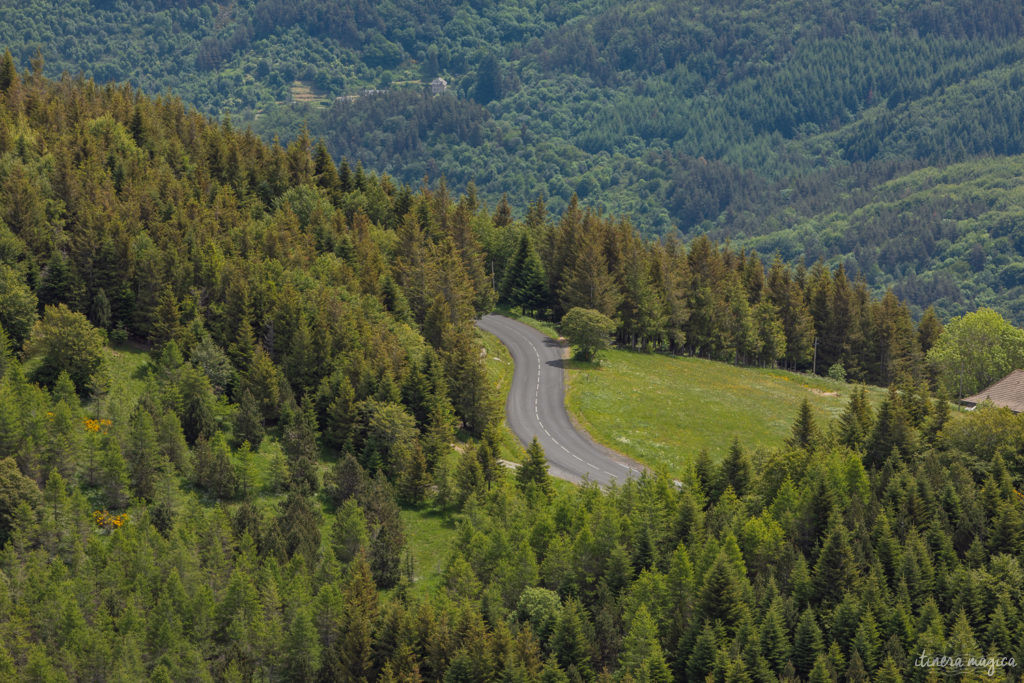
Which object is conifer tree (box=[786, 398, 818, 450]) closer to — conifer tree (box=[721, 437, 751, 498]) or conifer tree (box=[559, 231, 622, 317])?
conifer tree (box=[721, 437, 751, 498])

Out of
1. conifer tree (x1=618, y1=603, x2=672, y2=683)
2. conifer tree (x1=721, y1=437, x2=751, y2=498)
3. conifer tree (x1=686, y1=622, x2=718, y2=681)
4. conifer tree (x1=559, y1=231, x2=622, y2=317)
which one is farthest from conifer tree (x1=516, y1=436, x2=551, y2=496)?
conifer tree (x1=559, y1=231, x2=622, y2=317)

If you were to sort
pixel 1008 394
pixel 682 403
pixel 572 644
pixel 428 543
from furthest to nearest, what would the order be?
pixel 1008 394 < pixel 682 403 < pixel 428 543 < pixel 572 644

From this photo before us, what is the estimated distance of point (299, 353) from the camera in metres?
99.2

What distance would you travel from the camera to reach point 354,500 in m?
79.4

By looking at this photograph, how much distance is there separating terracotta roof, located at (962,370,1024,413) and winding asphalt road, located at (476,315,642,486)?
43.2 meters

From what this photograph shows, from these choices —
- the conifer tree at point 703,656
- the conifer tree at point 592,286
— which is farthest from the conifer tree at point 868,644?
the conifer tree at point 592,286

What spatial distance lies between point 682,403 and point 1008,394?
114 feet

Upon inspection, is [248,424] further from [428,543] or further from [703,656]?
[703,656]

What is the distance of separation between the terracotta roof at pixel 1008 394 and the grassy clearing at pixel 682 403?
34.6ft

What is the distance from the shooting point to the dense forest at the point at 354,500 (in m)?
66.1

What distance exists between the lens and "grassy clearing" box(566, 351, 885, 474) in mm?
104938

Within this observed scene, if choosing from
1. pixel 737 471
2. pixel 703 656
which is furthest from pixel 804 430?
pixel 703 656

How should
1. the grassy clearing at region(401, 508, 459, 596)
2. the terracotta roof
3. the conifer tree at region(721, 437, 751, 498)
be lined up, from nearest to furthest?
the grassy clearing at region(401, 508, 459, 596) → the conifer tree at region(721, 437, 751, 498) → the terracotta roof

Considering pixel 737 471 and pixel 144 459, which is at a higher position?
pixel 737 471
